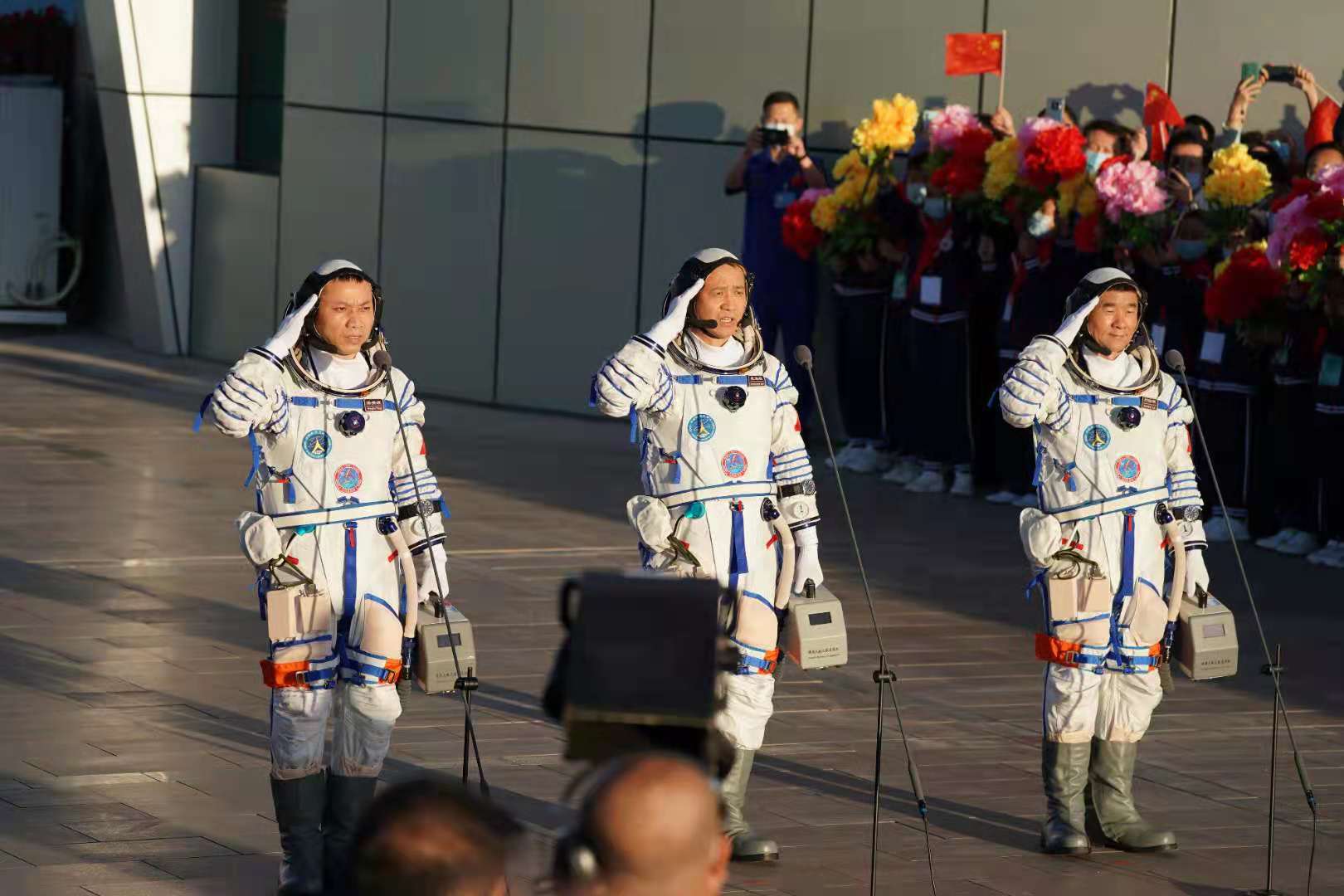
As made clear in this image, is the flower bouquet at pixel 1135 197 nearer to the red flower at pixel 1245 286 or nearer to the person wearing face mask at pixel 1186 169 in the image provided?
the person wearing face mask at pixel 1186 169

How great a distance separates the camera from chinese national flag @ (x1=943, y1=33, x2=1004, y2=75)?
16172mm

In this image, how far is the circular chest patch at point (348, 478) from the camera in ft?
23.5

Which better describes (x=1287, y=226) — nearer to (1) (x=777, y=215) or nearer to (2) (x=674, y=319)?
(1) (x=777, y=215)

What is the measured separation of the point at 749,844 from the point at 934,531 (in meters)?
6.84

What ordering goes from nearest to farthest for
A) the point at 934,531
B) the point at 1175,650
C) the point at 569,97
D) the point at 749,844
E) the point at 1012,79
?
the point at 749,844 < the point at 1175,650 < the point at 934,531 < the point at 1012,79 < the point at 569,97

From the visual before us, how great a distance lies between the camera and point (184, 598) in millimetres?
11656

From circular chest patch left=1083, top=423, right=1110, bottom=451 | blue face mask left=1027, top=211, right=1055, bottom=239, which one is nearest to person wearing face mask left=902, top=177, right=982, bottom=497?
blue face mask left=1027, top=211, right=1055, bottom=239

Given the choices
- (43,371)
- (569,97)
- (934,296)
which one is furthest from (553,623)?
(43,371)

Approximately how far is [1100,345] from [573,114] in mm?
11218

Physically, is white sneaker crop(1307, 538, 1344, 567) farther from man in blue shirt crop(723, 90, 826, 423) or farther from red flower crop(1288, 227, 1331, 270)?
man in blue shirt crop(723, 90, 826, 423)

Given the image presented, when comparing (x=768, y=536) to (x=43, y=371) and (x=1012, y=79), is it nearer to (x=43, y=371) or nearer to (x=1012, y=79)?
(x=1012, y=79)

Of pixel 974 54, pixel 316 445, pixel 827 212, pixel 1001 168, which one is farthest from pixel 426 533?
pixel 974 54

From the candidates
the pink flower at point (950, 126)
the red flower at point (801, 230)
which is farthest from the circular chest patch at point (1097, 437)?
the red flower at point (801, 230)

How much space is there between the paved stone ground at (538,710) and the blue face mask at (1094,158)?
231 cm
